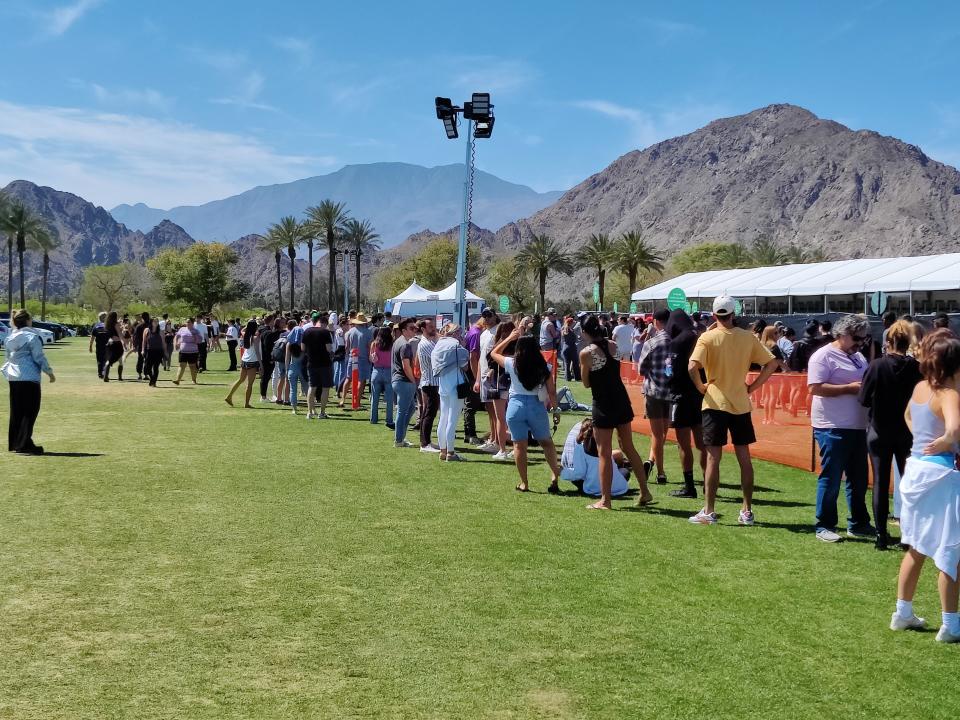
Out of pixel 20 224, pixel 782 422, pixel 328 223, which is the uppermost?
pixel 328 223

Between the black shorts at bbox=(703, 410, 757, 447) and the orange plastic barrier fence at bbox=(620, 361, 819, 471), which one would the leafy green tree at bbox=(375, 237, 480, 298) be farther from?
the black shorts at bbox=(703, 410, 757, 447)

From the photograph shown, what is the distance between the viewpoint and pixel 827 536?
7672 millimetres

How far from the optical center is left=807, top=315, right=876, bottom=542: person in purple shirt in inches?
301

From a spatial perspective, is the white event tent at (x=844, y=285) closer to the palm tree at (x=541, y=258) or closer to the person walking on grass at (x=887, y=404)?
the palm tree at (x=541, y=258)

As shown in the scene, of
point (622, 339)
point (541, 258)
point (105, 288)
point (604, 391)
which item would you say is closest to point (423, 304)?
point (541, 258)

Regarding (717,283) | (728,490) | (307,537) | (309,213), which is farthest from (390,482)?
(309,213)

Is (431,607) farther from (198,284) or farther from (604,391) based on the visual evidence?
(198,284)

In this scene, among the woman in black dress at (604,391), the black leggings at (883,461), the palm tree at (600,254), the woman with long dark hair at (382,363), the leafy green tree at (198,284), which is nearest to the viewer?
the black leggings at (883,461)

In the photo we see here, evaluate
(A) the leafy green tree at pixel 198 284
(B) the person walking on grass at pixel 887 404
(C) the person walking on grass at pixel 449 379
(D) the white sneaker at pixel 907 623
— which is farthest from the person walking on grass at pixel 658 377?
(A) the leafy green tree at pixel 198 284

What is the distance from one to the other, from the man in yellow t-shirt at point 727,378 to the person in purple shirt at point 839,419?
1.56 ft

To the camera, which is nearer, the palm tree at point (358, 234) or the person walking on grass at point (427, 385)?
the person walking on grass at point (427, 385)

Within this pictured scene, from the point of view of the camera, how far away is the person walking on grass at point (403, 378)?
13352mm

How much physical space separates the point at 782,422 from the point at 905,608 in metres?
8.34

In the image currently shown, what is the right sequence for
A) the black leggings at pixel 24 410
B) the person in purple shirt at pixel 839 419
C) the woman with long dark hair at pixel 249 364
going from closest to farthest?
1. the person in purple shirt at pixel 839 419
2. the black leggings at pixel 24 410
3. the woman with long dark hair at pixel 249 364
